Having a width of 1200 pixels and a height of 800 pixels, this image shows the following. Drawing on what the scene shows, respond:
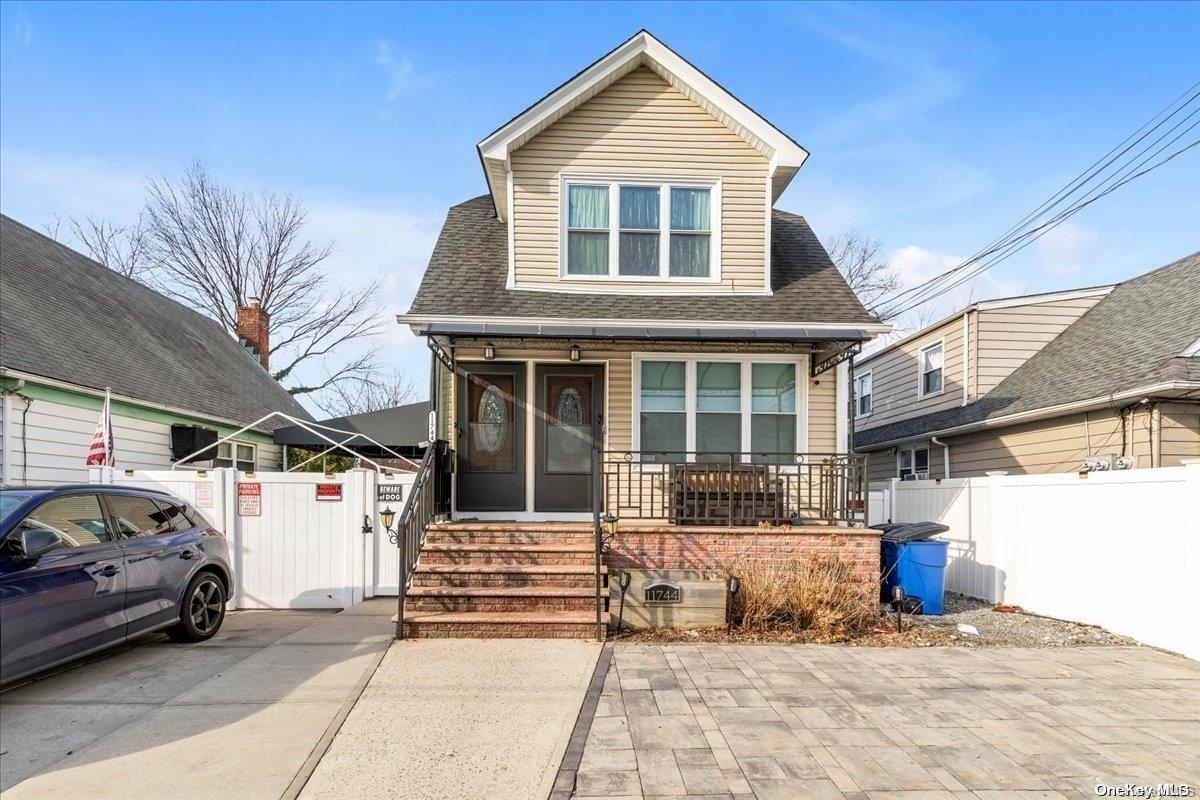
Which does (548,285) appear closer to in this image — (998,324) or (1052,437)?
(1052,437)

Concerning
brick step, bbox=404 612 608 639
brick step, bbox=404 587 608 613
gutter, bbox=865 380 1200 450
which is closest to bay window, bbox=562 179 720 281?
brick step, bbox=404 587 608 613

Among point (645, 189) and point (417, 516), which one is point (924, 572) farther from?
point (645, 189)

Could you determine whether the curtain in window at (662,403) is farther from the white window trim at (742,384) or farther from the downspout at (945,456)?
the downspout at (945,456)

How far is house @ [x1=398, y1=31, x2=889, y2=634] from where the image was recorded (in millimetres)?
8211

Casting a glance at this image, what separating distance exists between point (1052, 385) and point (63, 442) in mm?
15279

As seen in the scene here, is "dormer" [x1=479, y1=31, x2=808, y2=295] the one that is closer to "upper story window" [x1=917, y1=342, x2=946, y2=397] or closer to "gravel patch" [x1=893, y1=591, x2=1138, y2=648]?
"gravel patch" [x1=893, y1=591, x2=1138, y2=648]

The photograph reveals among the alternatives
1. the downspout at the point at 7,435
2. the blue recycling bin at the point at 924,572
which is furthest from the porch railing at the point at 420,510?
the blue recycling bin at the point at 924,572

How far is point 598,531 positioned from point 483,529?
1.49 metres

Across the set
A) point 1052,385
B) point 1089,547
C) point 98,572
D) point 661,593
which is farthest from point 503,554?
point 1052,385

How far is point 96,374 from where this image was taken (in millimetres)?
9852

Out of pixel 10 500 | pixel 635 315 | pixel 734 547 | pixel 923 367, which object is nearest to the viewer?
pixel 10 500

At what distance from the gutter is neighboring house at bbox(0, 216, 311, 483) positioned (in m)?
14.0

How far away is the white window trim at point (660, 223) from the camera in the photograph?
8.96 m

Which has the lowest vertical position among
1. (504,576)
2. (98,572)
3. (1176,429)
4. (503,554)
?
(504,576)
